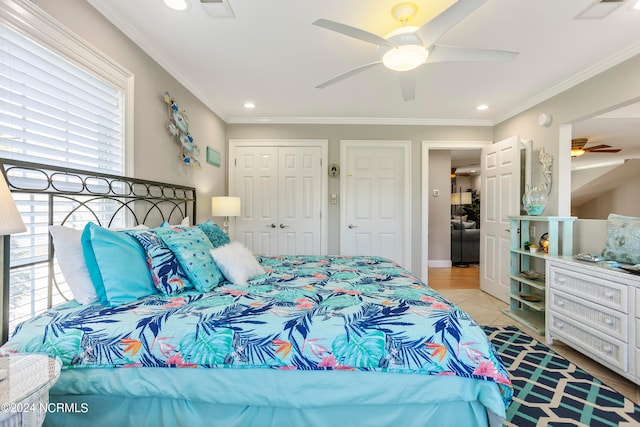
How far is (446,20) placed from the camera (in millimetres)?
1469

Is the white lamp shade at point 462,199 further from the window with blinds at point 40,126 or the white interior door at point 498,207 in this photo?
the window with blinds at point 40,126

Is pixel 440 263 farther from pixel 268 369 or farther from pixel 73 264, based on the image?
pixel 73 264

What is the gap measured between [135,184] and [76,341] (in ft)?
4.10

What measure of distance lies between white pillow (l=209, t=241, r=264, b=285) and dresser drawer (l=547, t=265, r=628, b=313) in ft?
8.33

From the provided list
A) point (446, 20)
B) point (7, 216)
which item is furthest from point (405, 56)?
point (7, 216)

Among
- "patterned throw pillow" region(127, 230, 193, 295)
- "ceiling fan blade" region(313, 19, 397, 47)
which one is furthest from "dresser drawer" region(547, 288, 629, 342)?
"patterned throw pillow" region(127, 230, 193, 295)

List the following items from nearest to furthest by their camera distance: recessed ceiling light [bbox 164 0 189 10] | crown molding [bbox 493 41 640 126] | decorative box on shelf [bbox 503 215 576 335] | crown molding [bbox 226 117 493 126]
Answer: recessed ceiling light [bbox 164 0 189 10] → crown molding [bbox 493 41 640 126] → decorative box on shelf [bbox 503 215 576 335] → crown molding [bbox 226 117 493 126]

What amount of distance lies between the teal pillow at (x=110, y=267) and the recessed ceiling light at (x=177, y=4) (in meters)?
1.45

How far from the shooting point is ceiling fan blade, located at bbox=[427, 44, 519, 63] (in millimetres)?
1710

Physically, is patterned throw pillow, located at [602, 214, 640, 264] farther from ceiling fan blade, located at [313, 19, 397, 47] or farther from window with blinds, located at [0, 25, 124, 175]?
window with blinds, located at [0, 25, 124, 175]

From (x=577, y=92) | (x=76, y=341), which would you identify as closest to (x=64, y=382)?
(x=76, y=341)

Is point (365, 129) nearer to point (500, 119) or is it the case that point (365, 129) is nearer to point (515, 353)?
point (500, 119)

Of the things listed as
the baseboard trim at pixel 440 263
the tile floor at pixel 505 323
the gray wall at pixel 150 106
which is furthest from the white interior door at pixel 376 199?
the baseboard trim at pixel 440 263

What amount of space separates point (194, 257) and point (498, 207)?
368 cm
